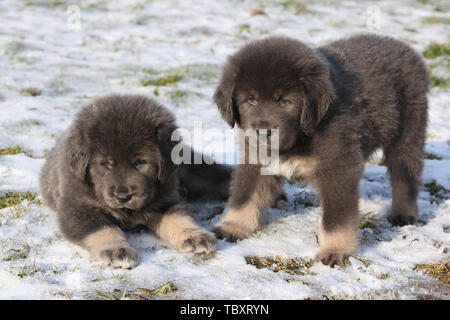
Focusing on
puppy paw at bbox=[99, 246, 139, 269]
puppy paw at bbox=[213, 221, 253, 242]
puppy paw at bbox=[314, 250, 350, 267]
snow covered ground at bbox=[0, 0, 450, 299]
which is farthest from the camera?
puppy paw at bbox=[213, 221, 253, 242]

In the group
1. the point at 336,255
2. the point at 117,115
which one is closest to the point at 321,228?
the point at 336,255

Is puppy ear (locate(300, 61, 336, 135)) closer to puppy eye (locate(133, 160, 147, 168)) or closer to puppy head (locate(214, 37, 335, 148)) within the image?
puppy head (locate(214, 37, 335, 148))

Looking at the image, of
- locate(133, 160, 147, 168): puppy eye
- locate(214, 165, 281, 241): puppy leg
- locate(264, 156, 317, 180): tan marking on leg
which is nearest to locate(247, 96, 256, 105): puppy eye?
locate(264, 156, 317, 180): tan marking on leg

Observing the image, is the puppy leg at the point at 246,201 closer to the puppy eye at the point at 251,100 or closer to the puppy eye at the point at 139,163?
the puppy eye at the point at 251,100

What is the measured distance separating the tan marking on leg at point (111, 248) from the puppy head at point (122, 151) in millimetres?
216

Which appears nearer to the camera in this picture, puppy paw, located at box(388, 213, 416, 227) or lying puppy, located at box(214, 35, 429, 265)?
lying puppy, located at box(214, 35, 429, 265)

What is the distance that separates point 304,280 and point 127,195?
1.33 meters

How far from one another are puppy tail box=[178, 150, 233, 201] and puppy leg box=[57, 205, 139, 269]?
110 cm

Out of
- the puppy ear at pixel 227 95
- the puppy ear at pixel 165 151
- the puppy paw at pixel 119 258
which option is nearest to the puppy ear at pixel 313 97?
the puppy ear at pixel 227 95

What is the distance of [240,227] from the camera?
4.20 metres

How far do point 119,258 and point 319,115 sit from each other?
1.69m

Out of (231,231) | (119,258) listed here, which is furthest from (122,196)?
(231,231)

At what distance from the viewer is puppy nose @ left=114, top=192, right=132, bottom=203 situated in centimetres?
364
